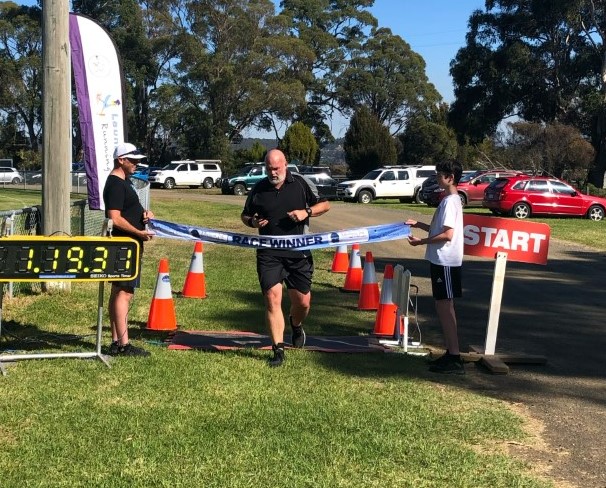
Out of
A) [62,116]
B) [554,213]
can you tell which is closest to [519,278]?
[62,116]

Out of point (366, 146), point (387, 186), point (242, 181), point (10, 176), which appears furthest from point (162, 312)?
point (366, 146)

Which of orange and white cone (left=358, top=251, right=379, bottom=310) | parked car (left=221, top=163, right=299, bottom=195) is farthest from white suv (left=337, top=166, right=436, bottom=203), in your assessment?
orange and white cone (left=358, top=251, right=379, bottom=310)

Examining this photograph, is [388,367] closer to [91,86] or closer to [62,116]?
[62,116]

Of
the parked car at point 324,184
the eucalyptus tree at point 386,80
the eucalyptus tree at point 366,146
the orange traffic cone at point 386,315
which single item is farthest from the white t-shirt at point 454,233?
the eucalyptus tree at point 386,80

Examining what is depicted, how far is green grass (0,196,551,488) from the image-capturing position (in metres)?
4.06

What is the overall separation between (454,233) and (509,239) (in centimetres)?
83

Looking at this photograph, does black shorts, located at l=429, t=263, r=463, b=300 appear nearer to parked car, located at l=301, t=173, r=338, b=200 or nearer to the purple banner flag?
the purple banner flag

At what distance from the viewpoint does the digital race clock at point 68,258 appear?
5.63m

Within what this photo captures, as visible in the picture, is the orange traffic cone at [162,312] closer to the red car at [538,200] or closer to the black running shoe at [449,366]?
the black running shoe at [449,366]

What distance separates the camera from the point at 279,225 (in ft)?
21.3

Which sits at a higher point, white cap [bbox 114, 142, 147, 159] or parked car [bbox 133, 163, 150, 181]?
white cap [bbox 114, 142, 147, 159]

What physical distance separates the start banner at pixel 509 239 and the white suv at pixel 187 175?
44.1 m

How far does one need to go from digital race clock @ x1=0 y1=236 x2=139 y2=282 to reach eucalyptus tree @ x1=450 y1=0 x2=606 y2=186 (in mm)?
45615

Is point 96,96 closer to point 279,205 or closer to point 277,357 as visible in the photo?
point 279,205
